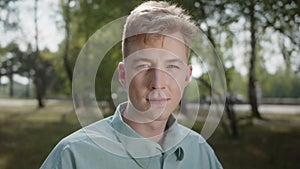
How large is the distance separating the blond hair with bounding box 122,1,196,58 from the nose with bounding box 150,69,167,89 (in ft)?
0.30

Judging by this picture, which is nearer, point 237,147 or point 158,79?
point 158,79

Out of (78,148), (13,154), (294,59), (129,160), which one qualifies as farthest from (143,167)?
(13,154)

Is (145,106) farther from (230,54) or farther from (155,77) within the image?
(230,54)

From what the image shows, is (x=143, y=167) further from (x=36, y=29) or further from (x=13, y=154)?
(x=36, y=29)

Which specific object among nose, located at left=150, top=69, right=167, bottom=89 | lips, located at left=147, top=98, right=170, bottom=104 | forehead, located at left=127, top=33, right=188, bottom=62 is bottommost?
lips, located at left=147, top=98, right=170, bottom=104

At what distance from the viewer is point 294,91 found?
119 feet

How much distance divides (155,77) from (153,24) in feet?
0.46

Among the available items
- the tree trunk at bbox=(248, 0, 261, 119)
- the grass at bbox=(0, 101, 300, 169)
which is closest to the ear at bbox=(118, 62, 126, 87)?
the tree trunk at bbox=(248, 0, 261, 119)

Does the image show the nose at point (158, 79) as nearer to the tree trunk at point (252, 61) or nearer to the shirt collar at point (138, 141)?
the shirt collar at point (138, 141)

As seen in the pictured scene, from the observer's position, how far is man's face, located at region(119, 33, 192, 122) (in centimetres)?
104

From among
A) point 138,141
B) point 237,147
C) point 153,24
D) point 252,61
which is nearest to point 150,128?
point 138,141

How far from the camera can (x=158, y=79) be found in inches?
40.6

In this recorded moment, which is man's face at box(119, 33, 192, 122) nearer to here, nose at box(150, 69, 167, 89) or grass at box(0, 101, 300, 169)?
nose at box(150, 69, 167, 89)

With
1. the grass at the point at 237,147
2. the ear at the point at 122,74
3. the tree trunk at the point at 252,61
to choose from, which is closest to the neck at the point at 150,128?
the ear at the point at 122,74
